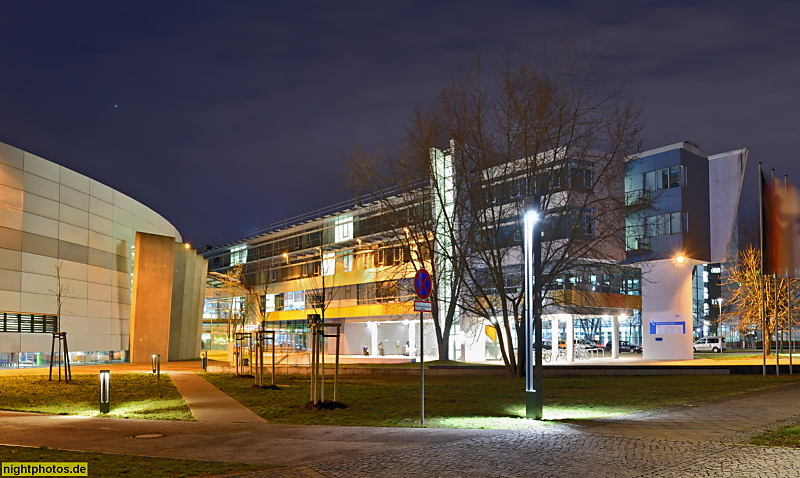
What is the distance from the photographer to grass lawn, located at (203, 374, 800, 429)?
48.6 feet

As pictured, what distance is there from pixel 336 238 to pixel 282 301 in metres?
12.9

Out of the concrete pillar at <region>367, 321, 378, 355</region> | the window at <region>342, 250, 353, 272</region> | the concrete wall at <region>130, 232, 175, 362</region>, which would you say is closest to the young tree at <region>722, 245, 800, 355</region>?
the concrete pillar at <region>367, 321, 378, 355</region>

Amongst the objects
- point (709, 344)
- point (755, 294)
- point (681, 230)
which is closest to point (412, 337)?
point (681, 230)

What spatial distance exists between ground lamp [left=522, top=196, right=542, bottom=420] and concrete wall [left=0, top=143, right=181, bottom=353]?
33.9m

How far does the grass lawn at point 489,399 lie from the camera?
48.6 feet

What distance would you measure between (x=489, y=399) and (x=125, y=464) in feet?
38.6

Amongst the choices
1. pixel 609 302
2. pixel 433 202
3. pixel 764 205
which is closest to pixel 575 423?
pixel 764 205

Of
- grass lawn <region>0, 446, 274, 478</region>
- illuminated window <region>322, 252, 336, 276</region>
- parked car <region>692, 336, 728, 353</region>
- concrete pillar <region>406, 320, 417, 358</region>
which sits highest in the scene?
illuminated window <region>322, 252, 336, 276</region>

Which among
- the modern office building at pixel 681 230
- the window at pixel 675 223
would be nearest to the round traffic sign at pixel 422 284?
the modern office building at pixel 681 230

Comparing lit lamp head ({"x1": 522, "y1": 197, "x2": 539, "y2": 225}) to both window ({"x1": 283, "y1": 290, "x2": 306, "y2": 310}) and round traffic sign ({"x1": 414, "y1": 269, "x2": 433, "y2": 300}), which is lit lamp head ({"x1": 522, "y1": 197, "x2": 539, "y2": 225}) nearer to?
round traffic sign ({"x1": 414, "y1": 269, "x2": 433, "y2": 300})

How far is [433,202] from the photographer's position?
112 ft

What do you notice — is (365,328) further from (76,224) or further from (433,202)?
(433,202)

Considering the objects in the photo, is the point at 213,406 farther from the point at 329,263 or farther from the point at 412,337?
the point at 329,263

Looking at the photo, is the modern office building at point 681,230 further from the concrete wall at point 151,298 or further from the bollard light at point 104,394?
the bollard light at point 104,394
